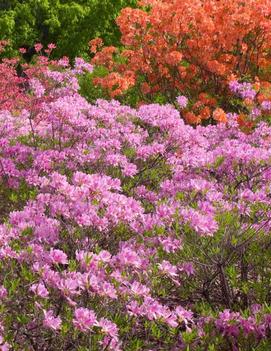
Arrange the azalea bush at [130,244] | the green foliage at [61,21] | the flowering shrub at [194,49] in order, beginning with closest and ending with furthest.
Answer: the azalea bush at [130,244], the flowering shrub at [194,49], the green foliage at [61,21]

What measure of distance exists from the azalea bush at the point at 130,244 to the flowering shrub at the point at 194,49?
11.6 ft

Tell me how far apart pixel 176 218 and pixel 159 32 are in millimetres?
5763

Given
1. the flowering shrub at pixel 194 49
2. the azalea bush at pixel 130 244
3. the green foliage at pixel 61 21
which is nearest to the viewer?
the azalea bush at pixel 130 244

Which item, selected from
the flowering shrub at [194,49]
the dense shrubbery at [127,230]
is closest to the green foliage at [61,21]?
the flowering shrub at [194,49]

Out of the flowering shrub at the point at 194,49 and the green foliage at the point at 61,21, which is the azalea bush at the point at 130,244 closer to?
the flowering shrub at the point at 194,49

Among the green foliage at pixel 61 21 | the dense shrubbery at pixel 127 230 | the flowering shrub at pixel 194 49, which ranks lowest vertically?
the green foliage at pixel 61 21

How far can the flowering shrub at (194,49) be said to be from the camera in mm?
8609

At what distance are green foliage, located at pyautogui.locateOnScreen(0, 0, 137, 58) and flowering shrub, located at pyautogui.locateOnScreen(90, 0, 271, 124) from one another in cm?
555

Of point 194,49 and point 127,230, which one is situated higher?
point 127,230

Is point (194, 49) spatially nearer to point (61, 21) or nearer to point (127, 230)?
point (127, 230)

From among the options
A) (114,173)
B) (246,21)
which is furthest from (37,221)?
(246,21)

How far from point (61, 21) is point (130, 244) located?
39.0ft

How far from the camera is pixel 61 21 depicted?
48.7ft

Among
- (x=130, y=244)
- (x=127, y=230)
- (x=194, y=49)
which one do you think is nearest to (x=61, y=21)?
(x=194, y=49)
